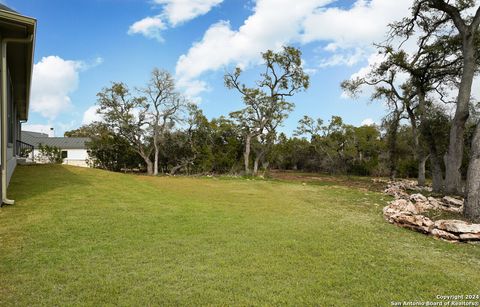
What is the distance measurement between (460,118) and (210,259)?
10.4 metres

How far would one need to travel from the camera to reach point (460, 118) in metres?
9.93

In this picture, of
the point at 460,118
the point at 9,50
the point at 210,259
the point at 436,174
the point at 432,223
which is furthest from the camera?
the point at 436,174

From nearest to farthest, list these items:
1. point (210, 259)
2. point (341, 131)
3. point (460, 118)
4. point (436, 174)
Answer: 1. point (210, 259)
2. point (460, 118)
3. point (436, 174)
4. point (341, 131)

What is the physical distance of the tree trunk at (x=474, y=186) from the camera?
6.38 meters

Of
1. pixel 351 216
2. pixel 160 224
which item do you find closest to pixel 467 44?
pixel 351 216

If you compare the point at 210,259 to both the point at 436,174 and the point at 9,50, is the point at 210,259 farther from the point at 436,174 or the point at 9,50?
the point at 436,174

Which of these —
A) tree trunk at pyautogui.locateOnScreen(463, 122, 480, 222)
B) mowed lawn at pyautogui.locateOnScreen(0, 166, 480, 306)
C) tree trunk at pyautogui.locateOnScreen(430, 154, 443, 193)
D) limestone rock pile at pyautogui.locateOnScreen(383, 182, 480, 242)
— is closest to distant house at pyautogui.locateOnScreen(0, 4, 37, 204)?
mowed lawn at pyautogui.locateOnScreen(0, 166, 480, 306)

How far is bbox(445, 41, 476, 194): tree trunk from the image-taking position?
9656 mm

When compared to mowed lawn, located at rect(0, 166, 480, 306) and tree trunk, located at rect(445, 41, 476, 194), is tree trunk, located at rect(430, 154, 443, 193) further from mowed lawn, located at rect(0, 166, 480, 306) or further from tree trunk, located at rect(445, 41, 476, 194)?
mowed lawn, located at rect(0, 166, 480, 306)

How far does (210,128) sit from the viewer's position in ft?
81.6

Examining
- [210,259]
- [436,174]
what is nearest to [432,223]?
[210,259]

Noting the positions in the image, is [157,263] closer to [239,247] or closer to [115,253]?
[115,253]

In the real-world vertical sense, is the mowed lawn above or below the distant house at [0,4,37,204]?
below

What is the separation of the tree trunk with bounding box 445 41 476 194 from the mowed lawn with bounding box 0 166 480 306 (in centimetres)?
612
